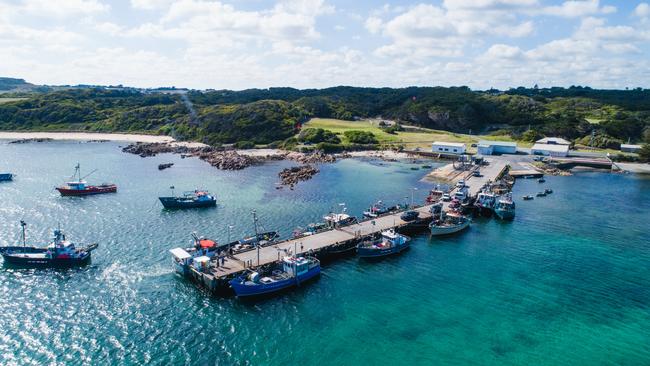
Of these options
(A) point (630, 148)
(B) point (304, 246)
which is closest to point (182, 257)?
(B) point (304, 246)

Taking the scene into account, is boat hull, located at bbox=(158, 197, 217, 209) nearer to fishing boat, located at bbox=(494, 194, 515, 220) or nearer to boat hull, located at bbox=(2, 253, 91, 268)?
boat hull, located at bbox=(2, 253, 91, 268)

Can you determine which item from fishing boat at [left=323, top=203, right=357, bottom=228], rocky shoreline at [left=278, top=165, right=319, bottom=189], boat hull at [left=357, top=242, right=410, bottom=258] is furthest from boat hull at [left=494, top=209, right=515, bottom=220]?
rocky shoreline at [left=278, top=165, right=319, bottom=189]

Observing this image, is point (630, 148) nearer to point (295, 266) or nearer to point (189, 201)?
point (189, 201)

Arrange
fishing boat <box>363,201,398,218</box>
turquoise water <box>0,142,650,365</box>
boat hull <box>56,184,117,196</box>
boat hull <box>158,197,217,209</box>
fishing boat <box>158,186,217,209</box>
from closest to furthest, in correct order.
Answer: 1. turquoise water <box>0,142,650,365</box>
2. fishing boat <box>363,201,398,218</box>
3. boat hull <box>158,197,217,209</box>
4. fishing boat <box>158,186,217,209</box>
5. boat hull <box>56,184,117,196</box>

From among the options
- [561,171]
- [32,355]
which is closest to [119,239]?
[32,355]

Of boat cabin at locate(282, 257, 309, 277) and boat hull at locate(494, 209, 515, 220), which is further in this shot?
boat hull at locate(494, 209, 515, 220)

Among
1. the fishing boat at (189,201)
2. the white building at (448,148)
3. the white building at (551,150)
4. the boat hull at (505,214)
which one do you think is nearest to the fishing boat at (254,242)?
the fishing boat at (189,201)
